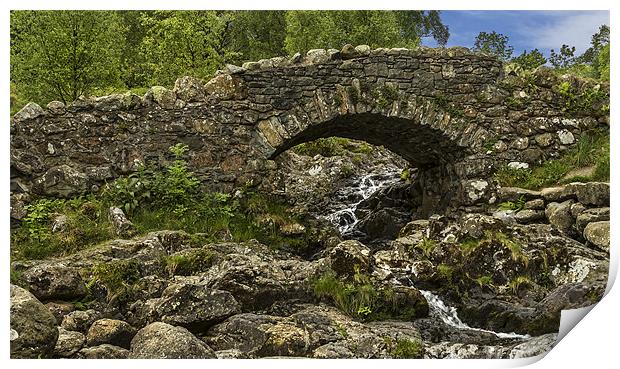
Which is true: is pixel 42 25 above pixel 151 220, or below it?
above

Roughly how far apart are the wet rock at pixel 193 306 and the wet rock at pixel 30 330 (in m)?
1.12

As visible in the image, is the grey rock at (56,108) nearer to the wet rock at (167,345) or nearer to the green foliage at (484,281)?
the wet rock at (167,345)

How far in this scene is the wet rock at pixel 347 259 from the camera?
7.65 meters

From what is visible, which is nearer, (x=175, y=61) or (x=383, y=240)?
(x=383, y=240)

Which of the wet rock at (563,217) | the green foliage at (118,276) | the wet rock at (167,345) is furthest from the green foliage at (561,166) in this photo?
the wet rock at (167,345)

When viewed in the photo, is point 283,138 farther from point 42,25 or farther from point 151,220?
point 42,25

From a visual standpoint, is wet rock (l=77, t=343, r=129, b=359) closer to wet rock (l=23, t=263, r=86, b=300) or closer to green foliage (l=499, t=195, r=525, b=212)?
wet rock (l=23, t=263, r=86, b=300)

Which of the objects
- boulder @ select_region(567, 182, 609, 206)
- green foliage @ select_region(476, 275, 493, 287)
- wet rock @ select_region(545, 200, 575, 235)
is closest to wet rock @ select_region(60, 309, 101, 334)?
green foliage @ select_region(476, 275, 493, 287)

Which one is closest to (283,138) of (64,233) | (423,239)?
(423,239)

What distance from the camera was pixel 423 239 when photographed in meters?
9.02

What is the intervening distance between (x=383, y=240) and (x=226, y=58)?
674 cm

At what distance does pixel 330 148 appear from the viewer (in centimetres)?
1859

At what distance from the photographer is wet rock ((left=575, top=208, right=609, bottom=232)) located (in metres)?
8.73

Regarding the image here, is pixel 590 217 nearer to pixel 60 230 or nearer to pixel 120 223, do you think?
pixel 120 223
